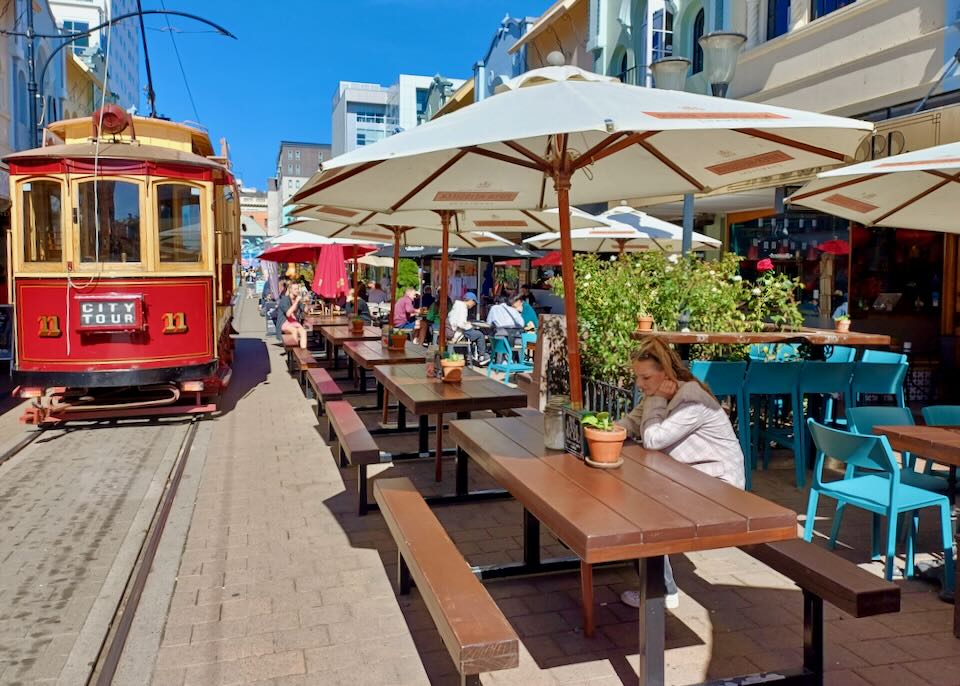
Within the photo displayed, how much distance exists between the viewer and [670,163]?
4676 mm

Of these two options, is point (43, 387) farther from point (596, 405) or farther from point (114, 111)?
point (596, 405)

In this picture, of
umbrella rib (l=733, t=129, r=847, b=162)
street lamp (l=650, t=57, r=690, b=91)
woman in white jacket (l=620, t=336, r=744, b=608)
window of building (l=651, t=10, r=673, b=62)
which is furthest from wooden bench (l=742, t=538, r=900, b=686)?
window of building (l=651, t=10, r=673, b=62)

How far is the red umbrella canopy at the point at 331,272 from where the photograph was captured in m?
15.4

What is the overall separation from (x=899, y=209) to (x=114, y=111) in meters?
8.19

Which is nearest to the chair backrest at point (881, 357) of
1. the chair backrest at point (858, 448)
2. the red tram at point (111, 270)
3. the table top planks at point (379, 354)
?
the chair backrest at point (858, 448)

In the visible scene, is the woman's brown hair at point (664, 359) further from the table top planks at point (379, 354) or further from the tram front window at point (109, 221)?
the tram front window at point (109, 221)

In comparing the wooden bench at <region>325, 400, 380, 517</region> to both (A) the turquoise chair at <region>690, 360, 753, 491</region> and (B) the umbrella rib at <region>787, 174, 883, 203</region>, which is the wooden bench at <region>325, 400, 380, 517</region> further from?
(B) the umbrella rib at <region>787, 174, 883, 203</region>

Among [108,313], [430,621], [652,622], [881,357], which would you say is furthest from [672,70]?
[652,622]

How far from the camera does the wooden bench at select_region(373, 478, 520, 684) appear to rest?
257 centimetres

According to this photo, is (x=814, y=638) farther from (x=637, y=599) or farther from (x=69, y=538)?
(x=69, y=538)

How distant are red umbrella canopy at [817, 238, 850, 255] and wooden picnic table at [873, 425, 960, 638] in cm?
784

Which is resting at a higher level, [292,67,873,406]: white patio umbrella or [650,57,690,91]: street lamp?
[650,57,690,91]: street lamp

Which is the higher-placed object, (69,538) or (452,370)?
(452,370)

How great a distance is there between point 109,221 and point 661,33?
1170 cm
